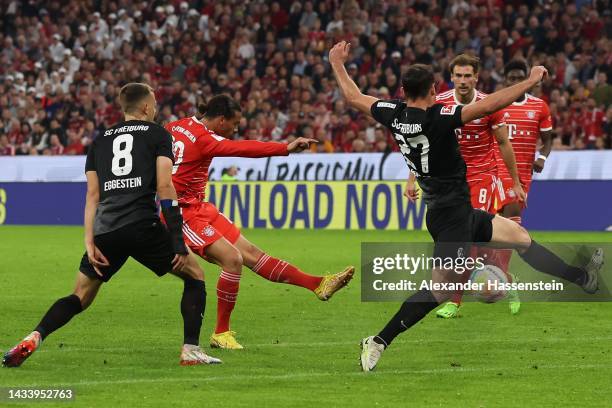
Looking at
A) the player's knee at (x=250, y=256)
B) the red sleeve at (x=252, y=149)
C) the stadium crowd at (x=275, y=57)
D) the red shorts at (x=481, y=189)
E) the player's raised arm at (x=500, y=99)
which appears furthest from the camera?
the stadium crowd at (x=275, y=57)

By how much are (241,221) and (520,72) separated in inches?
573

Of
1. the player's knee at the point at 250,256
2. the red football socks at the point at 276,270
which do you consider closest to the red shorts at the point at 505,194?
the red football socks at the point at 276,270

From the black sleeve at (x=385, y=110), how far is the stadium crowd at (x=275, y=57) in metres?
16.1

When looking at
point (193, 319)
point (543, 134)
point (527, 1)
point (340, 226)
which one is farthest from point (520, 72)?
point (527, 1)

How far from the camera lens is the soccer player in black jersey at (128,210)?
8398mm

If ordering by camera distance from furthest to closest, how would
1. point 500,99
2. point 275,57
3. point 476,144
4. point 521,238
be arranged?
point 275,57 → point 476,144 → point 521,238 → point 500,99

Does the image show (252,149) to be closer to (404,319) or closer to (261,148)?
(261,148)

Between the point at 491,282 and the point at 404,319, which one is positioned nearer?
the point at 404,319

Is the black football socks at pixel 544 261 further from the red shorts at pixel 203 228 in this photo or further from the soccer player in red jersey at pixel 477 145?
the red shorts at pixel 203 228

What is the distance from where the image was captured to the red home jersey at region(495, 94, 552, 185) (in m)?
12.8

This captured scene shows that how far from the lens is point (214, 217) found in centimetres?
1027

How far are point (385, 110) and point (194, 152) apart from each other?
1907 millimetres

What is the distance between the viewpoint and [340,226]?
25.1 meters

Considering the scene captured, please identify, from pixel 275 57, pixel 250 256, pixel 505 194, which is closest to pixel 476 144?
pixel 505 194
